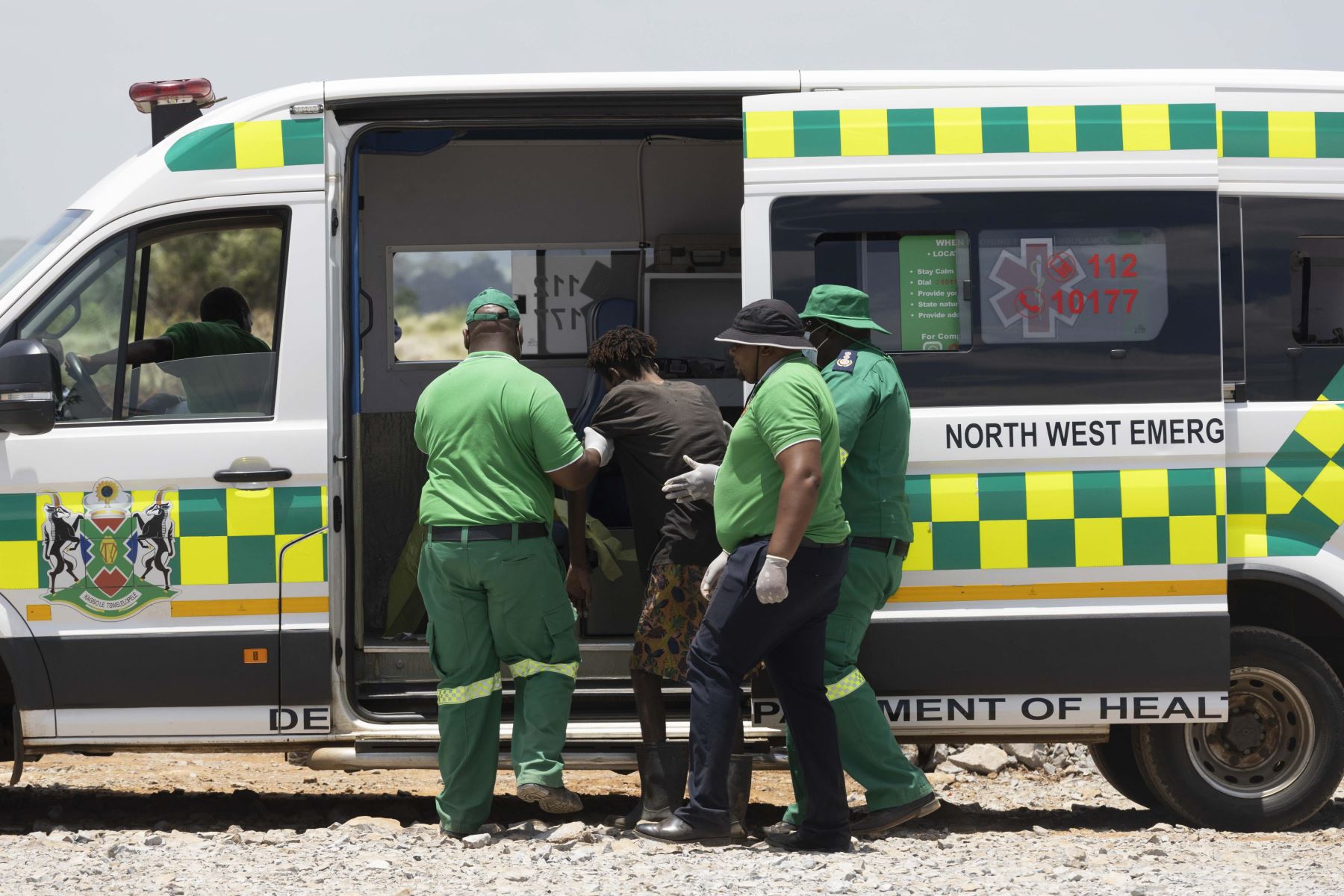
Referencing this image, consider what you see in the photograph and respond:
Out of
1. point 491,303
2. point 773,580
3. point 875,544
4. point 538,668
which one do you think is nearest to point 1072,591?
point 875,544

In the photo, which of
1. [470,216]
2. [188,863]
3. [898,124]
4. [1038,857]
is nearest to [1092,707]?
[1038,857]

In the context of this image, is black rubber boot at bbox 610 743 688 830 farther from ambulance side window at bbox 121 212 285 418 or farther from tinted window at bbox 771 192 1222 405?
ambulance side window at bbox 121 212 285 418

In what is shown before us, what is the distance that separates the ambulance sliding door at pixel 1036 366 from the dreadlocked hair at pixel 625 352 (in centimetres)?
47

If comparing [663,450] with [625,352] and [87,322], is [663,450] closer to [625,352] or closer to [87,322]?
[625,352]

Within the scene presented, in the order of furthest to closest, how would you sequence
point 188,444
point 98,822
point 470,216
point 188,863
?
point 470,216, point 98,822, point 188,444, point 188,863

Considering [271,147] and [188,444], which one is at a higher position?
[271,147]

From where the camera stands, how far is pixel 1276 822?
5391mm

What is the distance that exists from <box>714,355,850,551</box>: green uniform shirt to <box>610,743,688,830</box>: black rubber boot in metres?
0.82

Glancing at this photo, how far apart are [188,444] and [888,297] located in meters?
2.47

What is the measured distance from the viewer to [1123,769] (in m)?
5.82

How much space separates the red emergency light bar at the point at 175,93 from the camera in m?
5.51

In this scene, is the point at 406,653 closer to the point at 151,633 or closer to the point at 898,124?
the point at 151,633

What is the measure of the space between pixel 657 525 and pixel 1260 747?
92.6 inches

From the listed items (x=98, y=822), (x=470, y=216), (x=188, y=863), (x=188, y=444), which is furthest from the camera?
(x=470, y=216)
